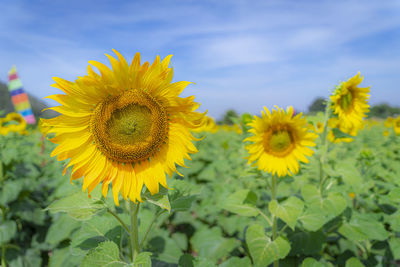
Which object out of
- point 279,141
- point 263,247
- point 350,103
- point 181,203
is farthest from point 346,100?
Result: point 181,203

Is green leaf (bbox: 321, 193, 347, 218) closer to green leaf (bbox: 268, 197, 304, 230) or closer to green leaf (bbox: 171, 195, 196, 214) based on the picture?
green leaf (bbox: 268, 197, 304, 230)

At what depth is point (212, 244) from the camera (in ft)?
9.95

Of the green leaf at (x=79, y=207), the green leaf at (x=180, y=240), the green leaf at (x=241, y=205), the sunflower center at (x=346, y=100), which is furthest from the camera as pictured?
the green leaf at (x=180, y=240)

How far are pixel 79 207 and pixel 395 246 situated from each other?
271 centimetres

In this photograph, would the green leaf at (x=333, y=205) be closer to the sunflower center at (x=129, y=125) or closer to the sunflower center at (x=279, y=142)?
the sunflower center at (x=279, y=142)

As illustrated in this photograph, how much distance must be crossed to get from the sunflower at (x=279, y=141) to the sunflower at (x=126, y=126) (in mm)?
1028

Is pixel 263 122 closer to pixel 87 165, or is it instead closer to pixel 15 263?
pixel 87 165

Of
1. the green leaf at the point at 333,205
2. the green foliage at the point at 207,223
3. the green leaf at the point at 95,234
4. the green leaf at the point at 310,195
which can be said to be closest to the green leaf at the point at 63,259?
the green foliage at the point at 207,223

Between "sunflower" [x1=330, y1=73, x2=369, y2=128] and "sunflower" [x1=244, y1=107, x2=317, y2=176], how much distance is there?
1.99 ft

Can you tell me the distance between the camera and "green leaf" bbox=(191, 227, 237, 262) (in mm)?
2875

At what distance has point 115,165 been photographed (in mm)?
1362

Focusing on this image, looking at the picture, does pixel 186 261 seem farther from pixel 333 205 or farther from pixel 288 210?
pixel 333 205

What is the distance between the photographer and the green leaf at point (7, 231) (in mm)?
2881

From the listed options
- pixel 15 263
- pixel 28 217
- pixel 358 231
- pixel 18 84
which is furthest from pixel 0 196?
pixel 18 84
